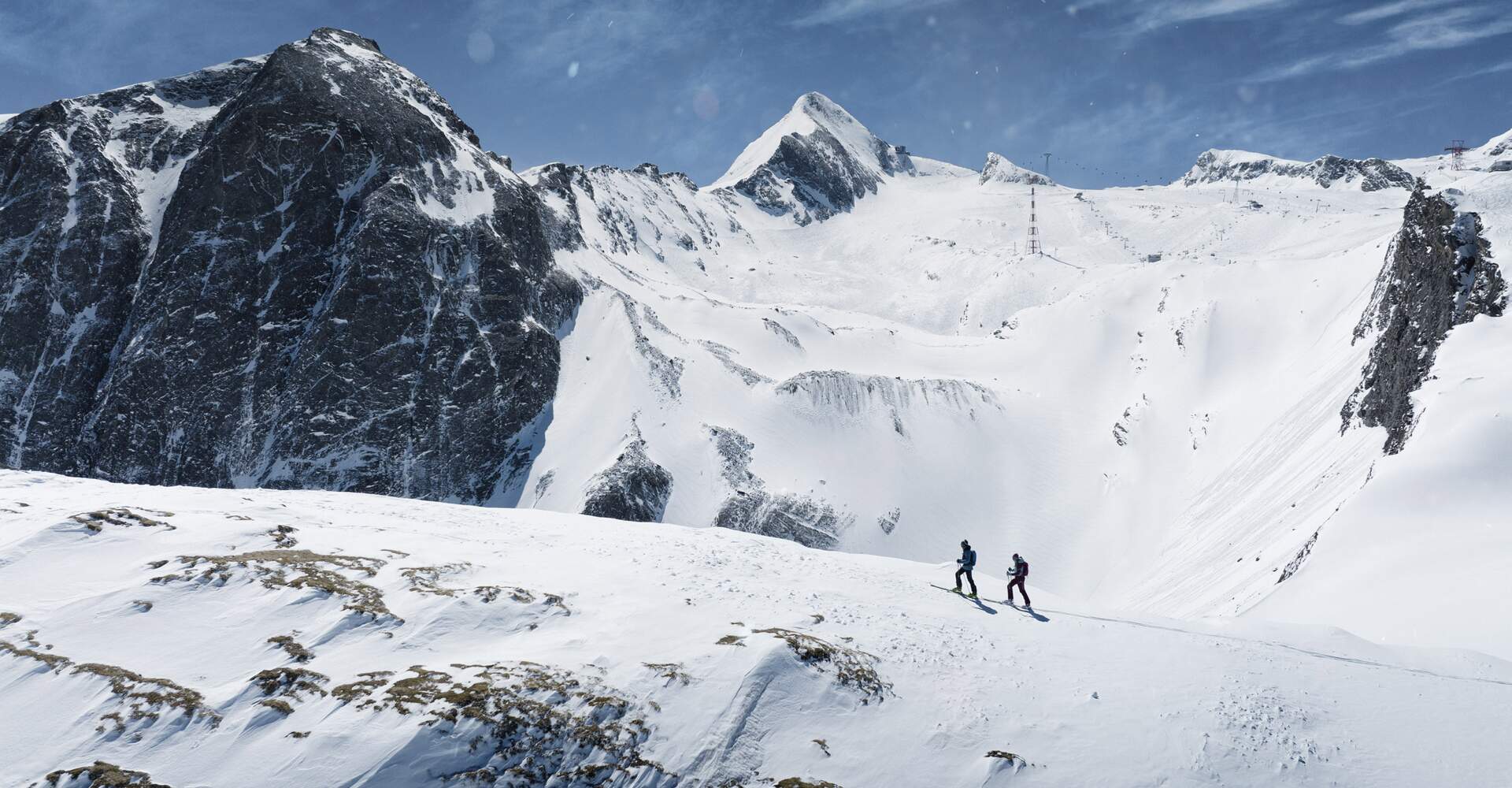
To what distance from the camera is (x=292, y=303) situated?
A: 236 feet

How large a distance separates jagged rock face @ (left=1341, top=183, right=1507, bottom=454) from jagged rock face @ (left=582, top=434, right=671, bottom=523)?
4904cm

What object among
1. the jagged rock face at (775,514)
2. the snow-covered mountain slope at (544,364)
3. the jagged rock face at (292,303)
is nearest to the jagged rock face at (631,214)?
the snow-covered mountain slope at (544,364)

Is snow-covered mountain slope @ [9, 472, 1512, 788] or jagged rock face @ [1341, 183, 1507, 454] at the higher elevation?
jagged rock face @ [1341, 183, 1507, 454]

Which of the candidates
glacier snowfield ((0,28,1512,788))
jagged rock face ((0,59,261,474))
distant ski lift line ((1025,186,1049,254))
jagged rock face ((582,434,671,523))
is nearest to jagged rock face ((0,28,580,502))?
jagged rock face ((0,59,261,474))

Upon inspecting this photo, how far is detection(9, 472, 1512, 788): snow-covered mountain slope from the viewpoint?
44.1ft

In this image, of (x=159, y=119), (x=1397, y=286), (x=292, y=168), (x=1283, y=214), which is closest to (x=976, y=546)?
(x=1397, y=286)

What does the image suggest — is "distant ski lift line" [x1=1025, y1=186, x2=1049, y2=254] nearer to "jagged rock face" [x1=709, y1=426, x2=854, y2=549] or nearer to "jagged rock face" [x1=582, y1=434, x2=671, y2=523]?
"jagged rock face" [x1=709, y1=426, x2=854, y2=549]

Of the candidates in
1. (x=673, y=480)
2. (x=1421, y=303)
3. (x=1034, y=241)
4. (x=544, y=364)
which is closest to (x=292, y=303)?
(x=544, y=364)

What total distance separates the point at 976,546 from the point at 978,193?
514 ft

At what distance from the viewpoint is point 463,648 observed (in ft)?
55.4

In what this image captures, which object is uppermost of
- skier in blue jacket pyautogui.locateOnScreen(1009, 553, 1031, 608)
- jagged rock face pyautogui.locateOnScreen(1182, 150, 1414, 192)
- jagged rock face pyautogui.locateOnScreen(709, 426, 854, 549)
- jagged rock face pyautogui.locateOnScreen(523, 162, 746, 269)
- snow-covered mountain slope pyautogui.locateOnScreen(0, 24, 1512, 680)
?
jagged rock face pyautogui.locateOnScreen(1182, 150, 1414, 192)

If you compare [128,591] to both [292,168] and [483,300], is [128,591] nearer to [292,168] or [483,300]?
[483,300]

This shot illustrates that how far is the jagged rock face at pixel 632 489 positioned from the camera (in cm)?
5962

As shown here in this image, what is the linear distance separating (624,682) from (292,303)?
73251mm
